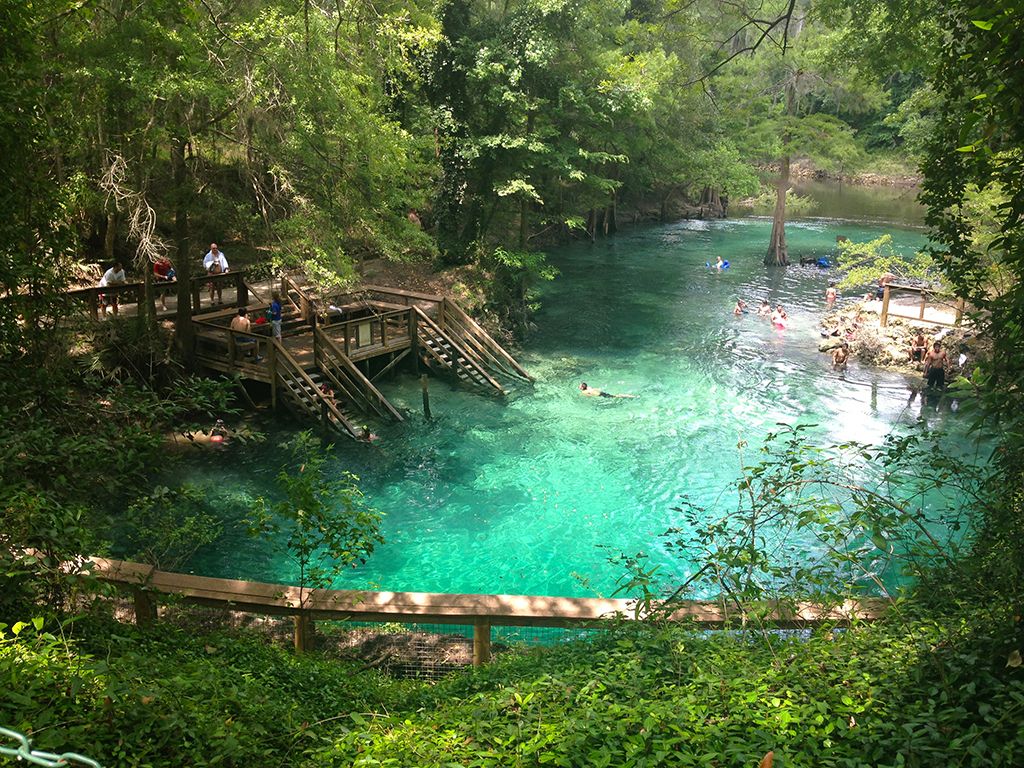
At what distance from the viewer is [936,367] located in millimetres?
20344

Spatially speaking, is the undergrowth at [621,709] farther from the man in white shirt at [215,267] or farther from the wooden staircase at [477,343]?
the wooden staircase at [477,343]

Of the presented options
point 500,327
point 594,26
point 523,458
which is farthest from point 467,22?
point 523,458

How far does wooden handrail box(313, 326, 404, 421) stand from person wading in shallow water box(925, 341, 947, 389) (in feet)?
46.7

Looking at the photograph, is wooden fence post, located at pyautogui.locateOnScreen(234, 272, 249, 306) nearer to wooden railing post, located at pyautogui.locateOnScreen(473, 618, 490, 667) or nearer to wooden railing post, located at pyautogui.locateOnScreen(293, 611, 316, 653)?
wooden railing post, located at pyautogui.locateOnScreen(293, 611, 316, 653)

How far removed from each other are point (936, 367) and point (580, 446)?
33.9ft

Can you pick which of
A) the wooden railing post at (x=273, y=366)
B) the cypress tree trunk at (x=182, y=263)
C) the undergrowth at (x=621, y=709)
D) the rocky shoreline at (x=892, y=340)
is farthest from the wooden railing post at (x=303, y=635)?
the rocky shoreline at (x=892, y=340)

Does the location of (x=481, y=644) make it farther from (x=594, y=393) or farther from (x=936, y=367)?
(x=936, y=367)

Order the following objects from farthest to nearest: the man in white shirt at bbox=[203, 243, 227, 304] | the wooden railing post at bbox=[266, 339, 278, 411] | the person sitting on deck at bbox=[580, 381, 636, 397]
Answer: the person sitting on deck at bbox=[580, 381, 636, 397] → the man in white shirt at bbox=[203, 243, 227, 304] → the wooden railing post at bbox=[266, 339, 278, 411]

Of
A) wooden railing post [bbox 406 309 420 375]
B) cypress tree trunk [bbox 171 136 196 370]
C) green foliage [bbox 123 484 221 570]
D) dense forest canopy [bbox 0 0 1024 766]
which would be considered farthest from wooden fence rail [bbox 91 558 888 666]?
wooden railing post [bbox 406 309 420 375]

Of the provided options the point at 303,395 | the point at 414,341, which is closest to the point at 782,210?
the point at 414,341

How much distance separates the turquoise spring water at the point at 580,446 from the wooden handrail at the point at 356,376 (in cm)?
61

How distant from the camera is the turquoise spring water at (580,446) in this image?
43.1 feet

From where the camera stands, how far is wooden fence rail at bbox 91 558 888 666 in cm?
574

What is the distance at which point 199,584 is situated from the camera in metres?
6.33
